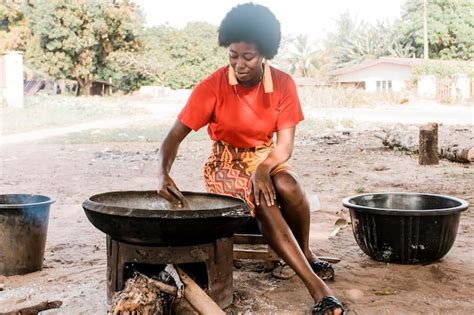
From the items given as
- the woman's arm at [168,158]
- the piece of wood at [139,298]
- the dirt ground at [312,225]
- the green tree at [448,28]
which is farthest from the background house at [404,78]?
the piece of wood at [139,298]

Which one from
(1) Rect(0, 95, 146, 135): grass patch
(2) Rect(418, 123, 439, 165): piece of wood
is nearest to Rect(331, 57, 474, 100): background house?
(1) Rect(0, 95, 146, 135): grass patch

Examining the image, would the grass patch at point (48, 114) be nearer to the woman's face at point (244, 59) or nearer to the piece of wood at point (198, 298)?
the woman's face at point (244, 59)

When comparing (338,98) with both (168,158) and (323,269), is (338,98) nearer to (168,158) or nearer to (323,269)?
(323,269)

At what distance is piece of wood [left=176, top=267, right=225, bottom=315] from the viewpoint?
92.4 inches

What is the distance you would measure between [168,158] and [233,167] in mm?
360

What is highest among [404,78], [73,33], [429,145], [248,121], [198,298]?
[73,33]

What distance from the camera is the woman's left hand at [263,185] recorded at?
269cm

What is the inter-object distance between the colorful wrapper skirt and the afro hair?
1.68 ft

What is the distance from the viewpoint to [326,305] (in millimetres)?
2510

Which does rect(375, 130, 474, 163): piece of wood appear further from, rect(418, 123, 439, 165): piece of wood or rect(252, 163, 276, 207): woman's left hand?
rect(252, 163, 276, 207): woman's left hand

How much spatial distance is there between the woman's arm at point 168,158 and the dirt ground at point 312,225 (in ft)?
1.97

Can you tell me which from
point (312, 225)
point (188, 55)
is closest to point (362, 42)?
point (188, 55)

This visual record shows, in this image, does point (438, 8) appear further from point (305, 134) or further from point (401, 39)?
point (305, 134)

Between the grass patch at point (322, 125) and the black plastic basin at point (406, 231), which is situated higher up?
the grass patch at point (322, 125)
